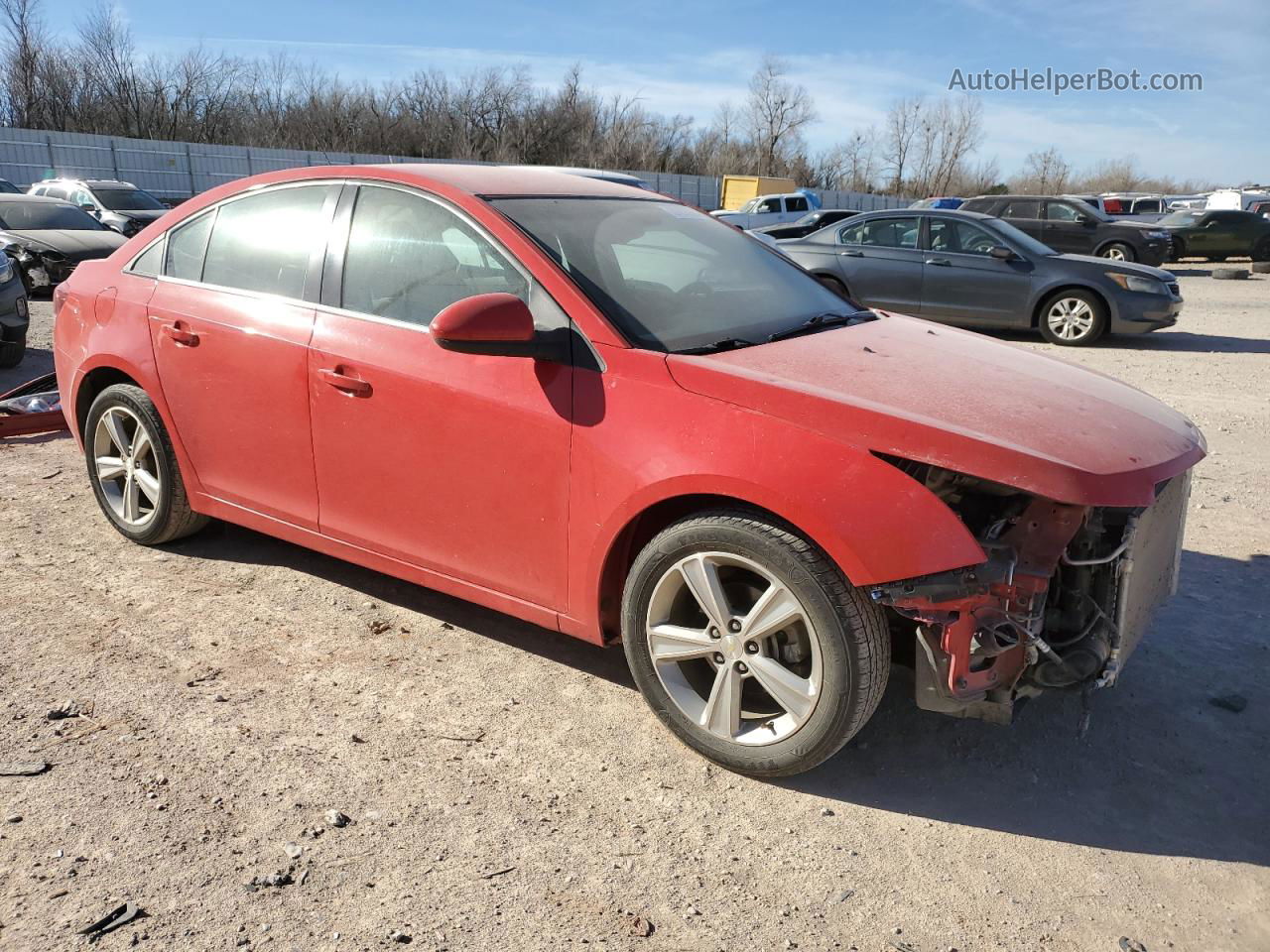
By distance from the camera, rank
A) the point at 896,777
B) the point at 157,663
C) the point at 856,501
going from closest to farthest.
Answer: the point at 856,501, the point at 896,777, the point at 157,663

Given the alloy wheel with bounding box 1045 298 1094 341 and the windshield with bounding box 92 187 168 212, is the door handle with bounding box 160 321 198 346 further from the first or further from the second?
the windshield with bounding box 92 187 168 212

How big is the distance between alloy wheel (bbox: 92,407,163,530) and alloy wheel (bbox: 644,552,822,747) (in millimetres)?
2631

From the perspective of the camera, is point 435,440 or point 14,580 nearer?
point 435,440

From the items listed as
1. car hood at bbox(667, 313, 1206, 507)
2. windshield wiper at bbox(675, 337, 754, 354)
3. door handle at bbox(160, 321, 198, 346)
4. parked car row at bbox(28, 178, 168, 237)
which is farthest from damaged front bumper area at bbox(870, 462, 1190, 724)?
parked car row at bbox(28, 178, 168, 237)

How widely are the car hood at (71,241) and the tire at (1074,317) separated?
40.8ft

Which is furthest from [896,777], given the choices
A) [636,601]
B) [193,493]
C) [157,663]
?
[193,493]

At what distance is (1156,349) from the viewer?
11.7 metres

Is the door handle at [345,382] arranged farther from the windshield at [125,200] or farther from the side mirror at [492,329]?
the windshield at [125,200]

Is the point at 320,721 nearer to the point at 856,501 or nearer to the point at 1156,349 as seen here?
the point at 856,501

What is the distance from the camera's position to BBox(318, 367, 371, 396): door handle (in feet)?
11.6

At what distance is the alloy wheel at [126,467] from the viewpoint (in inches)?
177

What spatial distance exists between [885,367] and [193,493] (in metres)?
2.94

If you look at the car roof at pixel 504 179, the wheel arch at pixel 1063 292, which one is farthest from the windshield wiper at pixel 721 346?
the wheel arch at pixel 1063 292

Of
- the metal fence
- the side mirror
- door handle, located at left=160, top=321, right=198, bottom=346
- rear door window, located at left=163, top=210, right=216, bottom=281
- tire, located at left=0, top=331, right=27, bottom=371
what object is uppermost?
the metal fence
